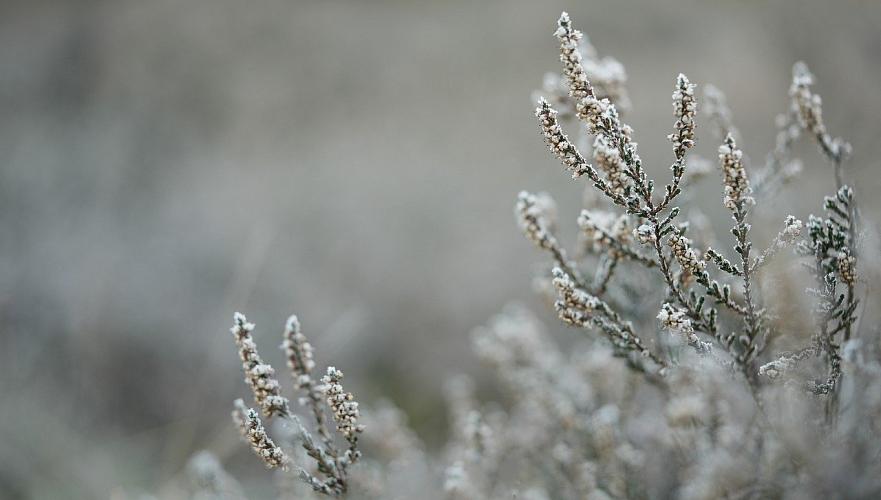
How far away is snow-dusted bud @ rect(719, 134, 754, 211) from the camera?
0.95 meters

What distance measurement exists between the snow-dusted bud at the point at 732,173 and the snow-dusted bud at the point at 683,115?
0.15 ft

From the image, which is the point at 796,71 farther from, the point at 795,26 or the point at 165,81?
the point at 165,81

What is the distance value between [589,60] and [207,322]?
7.57 feet

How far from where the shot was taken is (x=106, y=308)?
3158 mm

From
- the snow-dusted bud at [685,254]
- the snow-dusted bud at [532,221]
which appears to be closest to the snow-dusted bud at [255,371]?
the snow-dusted bud at [532,221]

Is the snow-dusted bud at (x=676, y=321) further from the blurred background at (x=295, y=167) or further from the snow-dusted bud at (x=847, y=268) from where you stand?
the blurred background at (x=295, y=167)

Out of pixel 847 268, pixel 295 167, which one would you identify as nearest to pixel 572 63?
pixel 847 268

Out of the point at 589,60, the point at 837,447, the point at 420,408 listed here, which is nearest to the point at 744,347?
the point at 837,447

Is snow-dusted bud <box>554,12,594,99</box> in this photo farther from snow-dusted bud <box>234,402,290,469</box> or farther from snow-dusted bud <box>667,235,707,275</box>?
snow-dusted bud <box>234,402,290,469</box>

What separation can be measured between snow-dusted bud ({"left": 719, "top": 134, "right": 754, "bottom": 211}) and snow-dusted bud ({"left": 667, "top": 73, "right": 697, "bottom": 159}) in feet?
0.15

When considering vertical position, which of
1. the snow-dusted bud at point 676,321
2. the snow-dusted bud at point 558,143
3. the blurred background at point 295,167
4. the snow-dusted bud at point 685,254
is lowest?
the snow-dusted bud at point 676,321

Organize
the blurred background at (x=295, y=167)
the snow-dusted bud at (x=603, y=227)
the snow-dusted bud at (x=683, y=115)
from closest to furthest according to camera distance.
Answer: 1. the snow-dusted bud at (x=683, y=115)
2. the snow-dusted bud at (x=603, y=227)
3. the blurred background at (x=295, y=167)

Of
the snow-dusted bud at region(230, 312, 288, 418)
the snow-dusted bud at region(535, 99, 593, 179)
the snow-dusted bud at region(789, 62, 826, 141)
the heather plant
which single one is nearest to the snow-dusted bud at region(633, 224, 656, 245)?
the heather plant

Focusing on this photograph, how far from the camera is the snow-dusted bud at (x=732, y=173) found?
955 mm
